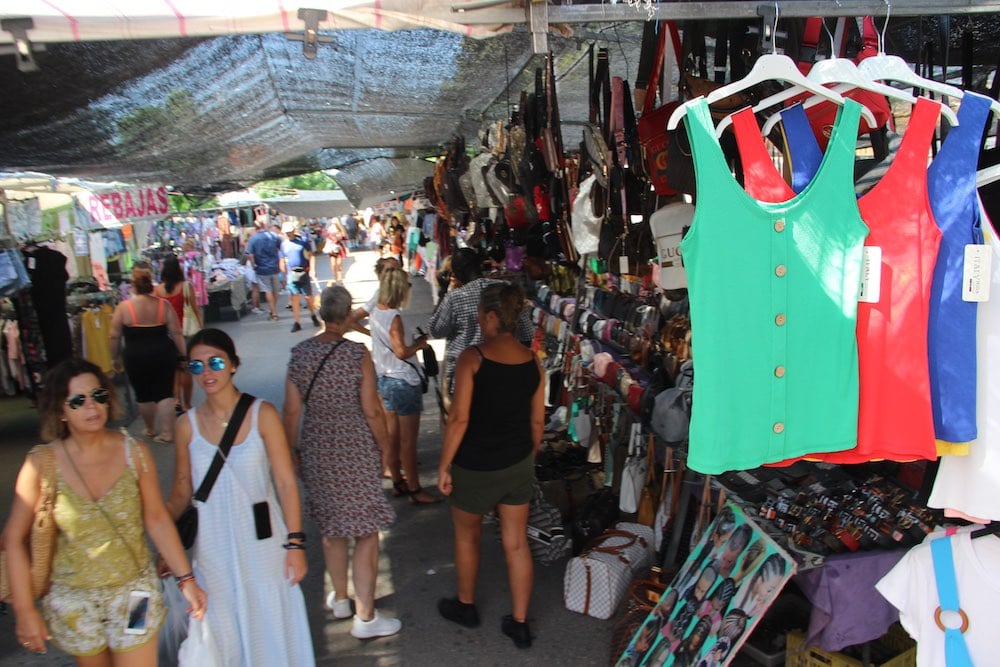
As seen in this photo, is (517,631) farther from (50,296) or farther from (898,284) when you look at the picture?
(50,296)

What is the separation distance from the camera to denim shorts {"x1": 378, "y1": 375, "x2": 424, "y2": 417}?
5.55 meters

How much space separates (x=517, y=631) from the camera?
390 centimetres

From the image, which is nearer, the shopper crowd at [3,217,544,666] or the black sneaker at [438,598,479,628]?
the shopper crowd at [3,217,544,666]

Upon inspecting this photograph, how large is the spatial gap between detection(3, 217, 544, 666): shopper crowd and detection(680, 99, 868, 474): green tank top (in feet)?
5.88

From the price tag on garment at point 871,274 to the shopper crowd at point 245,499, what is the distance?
191cm

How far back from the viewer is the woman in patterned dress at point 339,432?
12.4 ft

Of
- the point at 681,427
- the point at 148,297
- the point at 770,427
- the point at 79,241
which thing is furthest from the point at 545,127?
the point at 79,241

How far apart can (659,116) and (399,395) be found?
336 centimetres

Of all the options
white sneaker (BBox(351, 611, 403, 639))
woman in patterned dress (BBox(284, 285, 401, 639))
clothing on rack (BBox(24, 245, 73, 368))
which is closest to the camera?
woman in patterned dress (BBox(284, 285, 401, 639))

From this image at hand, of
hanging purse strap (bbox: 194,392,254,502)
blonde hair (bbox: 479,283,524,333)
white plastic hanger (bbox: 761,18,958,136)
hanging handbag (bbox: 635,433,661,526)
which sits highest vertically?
white plastic hanger (bbox: 761,18,958,136)

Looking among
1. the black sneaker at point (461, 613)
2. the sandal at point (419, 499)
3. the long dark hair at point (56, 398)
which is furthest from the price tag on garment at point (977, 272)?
the sandal at point (419, 499)

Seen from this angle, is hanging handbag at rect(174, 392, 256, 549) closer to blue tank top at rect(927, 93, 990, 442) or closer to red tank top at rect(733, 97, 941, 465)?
red tank top at rect(733, 97, 941, 465)

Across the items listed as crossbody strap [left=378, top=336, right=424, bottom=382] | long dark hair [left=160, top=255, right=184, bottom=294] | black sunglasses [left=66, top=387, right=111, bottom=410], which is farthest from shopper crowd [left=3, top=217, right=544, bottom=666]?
long dark hair [left=160, top=255, right=184, bottom=294]

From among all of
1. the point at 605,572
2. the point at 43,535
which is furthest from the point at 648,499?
the point at 43,535
